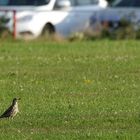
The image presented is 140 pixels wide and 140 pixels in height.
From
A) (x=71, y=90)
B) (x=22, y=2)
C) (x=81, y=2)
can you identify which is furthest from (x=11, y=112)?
(x=81, y=2)

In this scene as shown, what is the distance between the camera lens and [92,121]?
13.2m

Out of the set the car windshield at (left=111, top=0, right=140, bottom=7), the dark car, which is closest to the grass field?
the dark car

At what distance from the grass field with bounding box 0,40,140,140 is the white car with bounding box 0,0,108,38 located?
219 centimetres

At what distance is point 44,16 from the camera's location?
1198 inches

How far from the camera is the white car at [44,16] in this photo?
29828 millimetres

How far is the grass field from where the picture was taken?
12.6 meters

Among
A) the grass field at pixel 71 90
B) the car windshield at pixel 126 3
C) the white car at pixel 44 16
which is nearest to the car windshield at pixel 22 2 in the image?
the white car at pixel 44 16

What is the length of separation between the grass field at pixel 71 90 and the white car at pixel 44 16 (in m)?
2.19

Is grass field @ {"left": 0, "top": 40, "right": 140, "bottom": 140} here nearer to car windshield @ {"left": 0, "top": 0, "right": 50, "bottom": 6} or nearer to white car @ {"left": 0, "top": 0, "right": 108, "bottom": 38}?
white car @ {"left": 0, "top": 0, "right": 108, "bottom": 38}

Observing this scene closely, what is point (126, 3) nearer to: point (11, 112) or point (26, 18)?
point (26, 18)

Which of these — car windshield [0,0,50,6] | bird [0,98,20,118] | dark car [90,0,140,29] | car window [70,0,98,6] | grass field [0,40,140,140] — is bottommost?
car window [70,0,98,6]

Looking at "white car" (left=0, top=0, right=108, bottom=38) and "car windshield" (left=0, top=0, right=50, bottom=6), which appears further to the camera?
"car windshield" (left=0, top=0, right=50, bottom=6)

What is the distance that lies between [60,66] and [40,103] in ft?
20.6

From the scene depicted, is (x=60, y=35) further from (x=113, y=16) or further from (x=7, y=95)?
(x=7, y=95)
